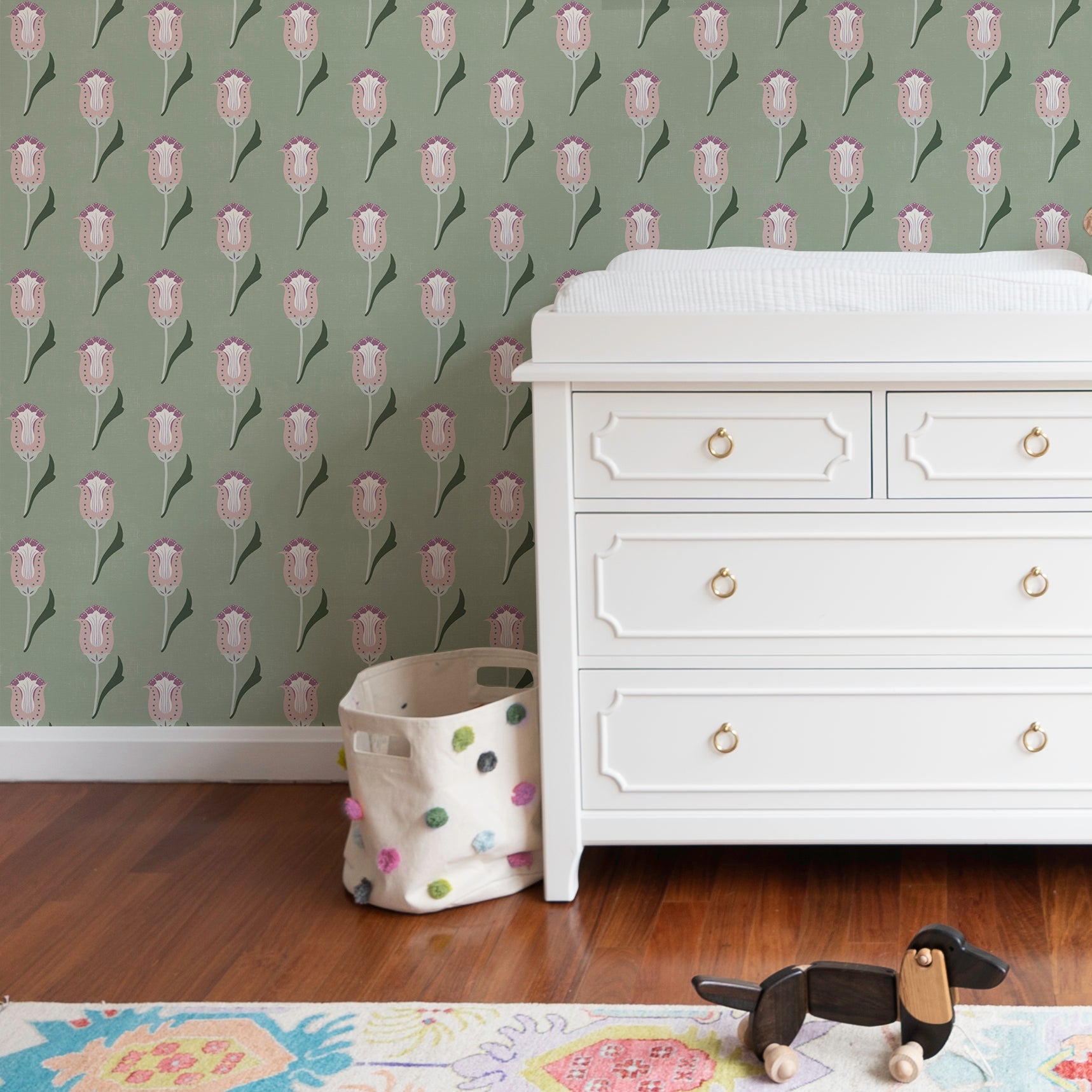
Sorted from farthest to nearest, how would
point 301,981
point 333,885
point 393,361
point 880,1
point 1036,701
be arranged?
point 393,361 < point 880,1 < point 333,885 < point 1036,701 < point 301,981

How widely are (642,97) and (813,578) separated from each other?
3.31ft

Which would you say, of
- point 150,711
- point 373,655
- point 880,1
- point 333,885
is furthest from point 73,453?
point 880,1

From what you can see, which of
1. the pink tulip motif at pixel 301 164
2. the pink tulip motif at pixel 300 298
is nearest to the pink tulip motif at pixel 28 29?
the pink tulip motif at pixel 301 164

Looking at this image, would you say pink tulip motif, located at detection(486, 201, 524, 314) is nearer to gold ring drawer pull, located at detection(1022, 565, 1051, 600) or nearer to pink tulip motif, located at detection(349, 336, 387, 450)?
pink tulip motif, located at detection(349, 336, 387, 450)

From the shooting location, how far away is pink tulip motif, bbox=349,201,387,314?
223 cm

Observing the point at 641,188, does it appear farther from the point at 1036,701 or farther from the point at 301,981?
the point at 301,981

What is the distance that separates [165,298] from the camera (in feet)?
7.48

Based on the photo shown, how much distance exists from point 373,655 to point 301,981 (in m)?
0.85

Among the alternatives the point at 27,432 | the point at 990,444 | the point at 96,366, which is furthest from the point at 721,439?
the point at 27,432

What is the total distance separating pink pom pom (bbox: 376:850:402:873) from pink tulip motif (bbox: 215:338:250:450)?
3.22 feet

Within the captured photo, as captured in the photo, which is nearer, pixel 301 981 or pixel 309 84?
pixel 301 981

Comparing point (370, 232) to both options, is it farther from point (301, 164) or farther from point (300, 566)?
point (300, 566)

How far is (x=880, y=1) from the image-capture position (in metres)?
2.11

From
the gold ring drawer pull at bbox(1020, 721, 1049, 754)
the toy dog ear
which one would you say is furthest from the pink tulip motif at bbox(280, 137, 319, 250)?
the toy dog ear
